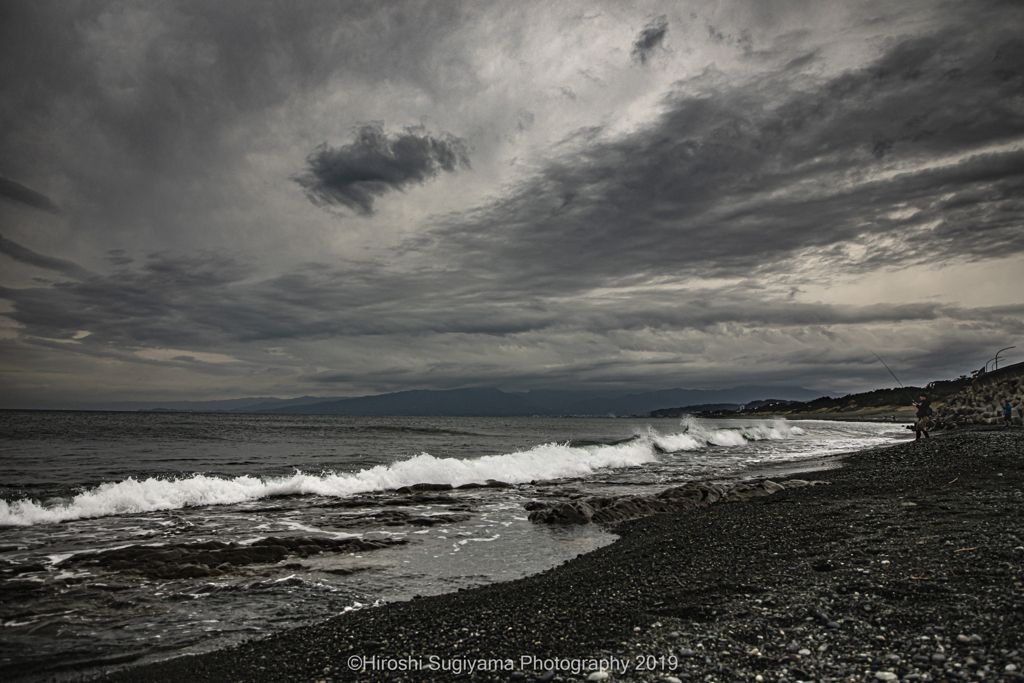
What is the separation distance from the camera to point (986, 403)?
43.7 meters

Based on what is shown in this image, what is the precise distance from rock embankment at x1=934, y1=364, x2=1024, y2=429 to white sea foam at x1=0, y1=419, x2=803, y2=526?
2953cm

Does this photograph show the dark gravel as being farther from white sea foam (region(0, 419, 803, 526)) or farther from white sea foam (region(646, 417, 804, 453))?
white sea foam (region(646, 417, 804, 453))

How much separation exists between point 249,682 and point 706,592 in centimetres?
550

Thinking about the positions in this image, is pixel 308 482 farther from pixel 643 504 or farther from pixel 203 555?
pixel 643 504

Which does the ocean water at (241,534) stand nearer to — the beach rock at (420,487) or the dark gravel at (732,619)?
the beach rock at (420,487)

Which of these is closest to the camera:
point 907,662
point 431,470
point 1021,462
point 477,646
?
point 907,662

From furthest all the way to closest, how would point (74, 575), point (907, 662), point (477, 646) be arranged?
point (74, 575)
point (477, 646)
point (907, 662)

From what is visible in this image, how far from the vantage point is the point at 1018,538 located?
6.90 m

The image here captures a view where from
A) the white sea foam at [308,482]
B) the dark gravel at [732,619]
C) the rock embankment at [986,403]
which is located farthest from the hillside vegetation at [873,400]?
the dark gravel at [732,619]

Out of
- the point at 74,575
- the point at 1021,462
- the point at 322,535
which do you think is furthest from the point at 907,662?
the point at 1021,462

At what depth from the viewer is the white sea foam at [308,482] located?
568 inches

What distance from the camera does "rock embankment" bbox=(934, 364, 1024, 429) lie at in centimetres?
3881

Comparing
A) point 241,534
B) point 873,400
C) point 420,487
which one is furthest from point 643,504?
point 873,400

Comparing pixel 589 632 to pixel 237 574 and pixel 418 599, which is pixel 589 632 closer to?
pixel 418 599
